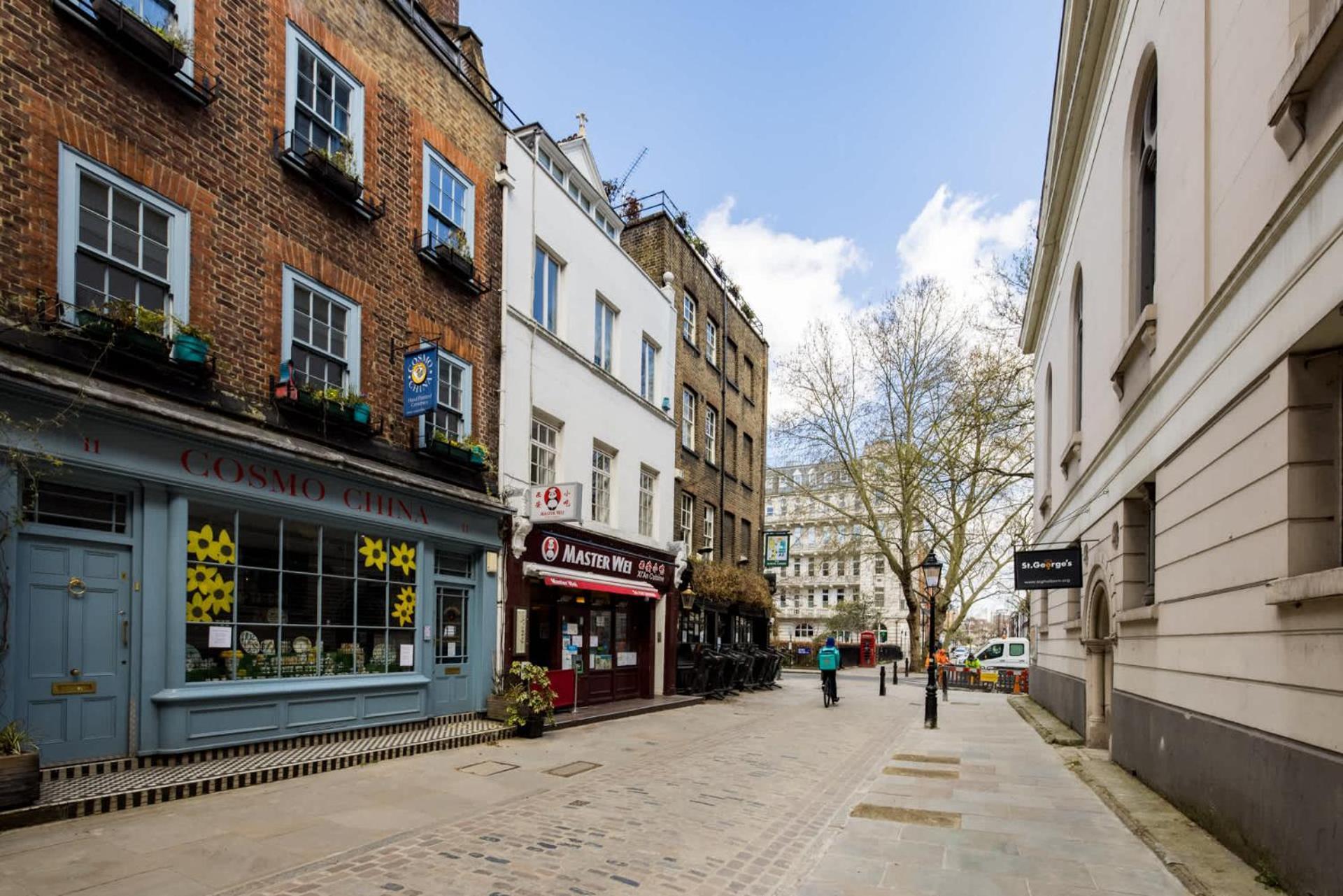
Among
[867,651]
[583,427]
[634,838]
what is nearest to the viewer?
[634,838]

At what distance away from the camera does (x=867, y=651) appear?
42469mm

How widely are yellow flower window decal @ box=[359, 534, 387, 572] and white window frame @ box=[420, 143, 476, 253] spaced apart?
14.8 ft

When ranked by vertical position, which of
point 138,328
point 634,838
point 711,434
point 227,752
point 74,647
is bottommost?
point 634,838

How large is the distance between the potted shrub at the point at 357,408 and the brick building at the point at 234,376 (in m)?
0.05

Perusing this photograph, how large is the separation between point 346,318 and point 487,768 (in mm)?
5993

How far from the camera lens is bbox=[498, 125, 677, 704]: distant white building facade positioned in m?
13.9

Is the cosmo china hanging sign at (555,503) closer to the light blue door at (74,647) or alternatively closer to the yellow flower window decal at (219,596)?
the yellow flower window decal at (219,596)

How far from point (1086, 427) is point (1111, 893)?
10239 mm

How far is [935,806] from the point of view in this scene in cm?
834

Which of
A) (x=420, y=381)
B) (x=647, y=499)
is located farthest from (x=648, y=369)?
(x=420, y=381)

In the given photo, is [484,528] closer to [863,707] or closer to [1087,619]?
[1087,619]

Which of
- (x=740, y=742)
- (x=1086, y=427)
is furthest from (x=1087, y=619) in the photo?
(x=740, y=742)

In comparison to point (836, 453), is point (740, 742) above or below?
below

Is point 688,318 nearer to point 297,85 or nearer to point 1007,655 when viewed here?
point 297,85
